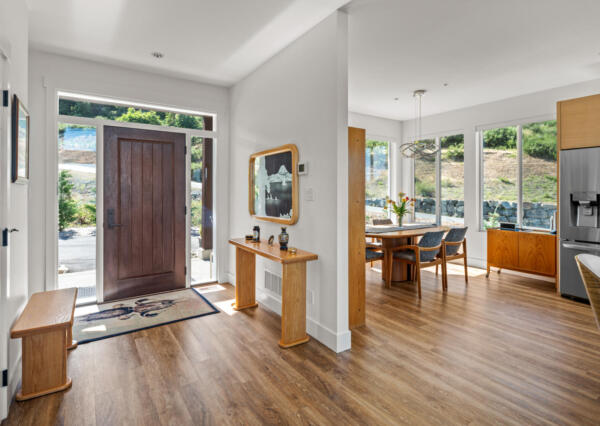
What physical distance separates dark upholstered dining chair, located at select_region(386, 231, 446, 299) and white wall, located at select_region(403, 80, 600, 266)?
192 centimetres

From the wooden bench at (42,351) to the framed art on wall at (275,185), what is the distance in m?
1.99

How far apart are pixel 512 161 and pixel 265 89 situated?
4276 mm

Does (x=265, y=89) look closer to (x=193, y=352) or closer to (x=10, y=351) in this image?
(x=193, y=352)

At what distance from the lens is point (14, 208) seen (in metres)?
2.21

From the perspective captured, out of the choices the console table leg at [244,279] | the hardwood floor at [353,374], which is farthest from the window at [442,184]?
the console table leg at [244,279]

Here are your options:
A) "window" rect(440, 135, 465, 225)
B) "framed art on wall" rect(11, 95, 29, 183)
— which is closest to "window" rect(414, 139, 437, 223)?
"window" rect(440, 135, 465, 225)

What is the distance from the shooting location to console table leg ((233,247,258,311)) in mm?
3678

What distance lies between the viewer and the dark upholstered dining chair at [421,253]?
411cm

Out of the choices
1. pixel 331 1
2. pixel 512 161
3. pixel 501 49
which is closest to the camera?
pixel 331 1

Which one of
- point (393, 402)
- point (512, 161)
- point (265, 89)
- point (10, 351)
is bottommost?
point (393, 402)

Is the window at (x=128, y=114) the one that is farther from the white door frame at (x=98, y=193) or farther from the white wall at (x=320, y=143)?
the white wall at (x=320, y=143)

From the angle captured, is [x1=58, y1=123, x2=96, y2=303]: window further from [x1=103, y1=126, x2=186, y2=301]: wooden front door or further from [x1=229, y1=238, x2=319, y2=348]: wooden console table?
[x1=229, y1=238, x2=319, y2=348]: wooden console table

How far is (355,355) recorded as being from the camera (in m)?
2.65

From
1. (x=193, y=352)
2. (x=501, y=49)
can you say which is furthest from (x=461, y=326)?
(x=501, y=49)
